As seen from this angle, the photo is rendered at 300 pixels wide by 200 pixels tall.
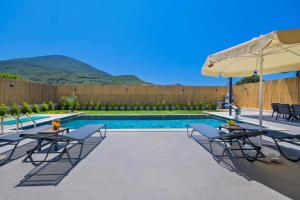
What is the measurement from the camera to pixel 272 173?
11.2 feet

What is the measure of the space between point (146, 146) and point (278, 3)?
57.1 ft

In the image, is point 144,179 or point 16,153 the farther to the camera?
point 16,153

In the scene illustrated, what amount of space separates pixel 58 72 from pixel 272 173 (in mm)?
49413

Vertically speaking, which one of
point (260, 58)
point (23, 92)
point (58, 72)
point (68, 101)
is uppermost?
point (58, 72)

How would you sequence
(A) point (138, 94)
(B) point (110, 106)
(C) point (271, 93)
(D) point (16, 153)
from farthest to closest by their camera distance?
1. (A) point (138, 94)
2. (B) point (110, 106)
3. (C) point (271, 93)
4. (D) point (16, 153)

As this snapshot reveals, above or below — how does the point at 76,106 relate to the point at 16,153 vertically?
above

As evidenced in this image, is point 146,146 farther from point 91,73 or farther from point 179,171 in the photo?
point 91,73

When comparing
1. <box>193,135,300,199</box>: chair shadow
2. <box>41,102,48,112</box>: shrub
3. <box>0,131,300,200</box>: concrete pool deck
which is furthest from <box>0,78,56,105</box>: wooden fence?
<box>193,135,300,199</box>: chair shadow

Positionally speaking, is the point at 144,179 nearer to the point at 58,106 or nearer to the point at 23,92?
the point at 23,92

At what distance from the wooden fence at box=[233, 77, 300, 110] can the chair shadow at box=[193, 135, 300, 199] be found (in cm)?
902

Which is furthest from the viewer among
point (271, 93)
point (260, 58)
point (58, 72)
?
point (58, 72)

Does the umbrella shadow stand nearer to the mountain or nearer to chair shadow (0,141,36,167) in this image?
chair shadow (0,141,36,167)

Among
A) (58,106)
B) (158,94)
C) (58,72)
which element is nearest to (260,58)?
(158,94)

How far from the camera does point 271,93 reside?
45.8ft
